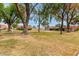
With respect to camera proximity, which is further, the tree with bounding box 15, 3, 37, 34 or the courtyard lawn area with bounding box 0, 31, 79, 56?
the tree with bounding box 15, 3, 37, 34

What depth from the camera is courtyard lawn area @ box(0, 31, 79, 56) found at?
2.98m

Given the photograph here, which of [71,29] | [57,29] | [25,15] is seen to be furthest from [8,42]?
[71,29]

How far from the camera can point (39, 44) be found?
3129 mm

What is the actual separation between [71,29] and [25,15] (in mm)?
756

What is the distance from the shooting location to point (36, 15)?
3316 millimetres

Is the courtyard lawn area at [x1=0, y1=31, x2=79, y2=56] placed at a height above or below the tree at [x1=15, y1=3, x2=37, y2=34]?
below

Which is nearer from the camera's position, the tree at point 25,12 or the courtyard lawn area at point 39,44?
the courtyard lawn area at point 39,44

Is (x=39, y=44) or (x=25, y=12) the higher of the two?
(x=25, y=12)

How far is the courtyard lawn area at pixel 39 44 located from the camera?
2982 mm

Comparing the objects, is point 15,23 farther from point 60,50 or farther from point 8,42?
point 60,50

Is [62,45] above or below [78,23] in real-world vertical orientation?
below

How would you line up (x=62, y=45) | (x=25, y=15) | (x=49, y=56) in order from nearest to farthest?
(x=49, y=56) < (x=62, y=45) < (x=25, y=15)

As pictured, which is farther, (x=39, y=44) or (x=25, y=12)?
(x=25, y=12)

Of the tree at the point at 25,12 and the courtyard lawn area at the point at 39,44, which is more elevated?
the tree at the point at 25,12
